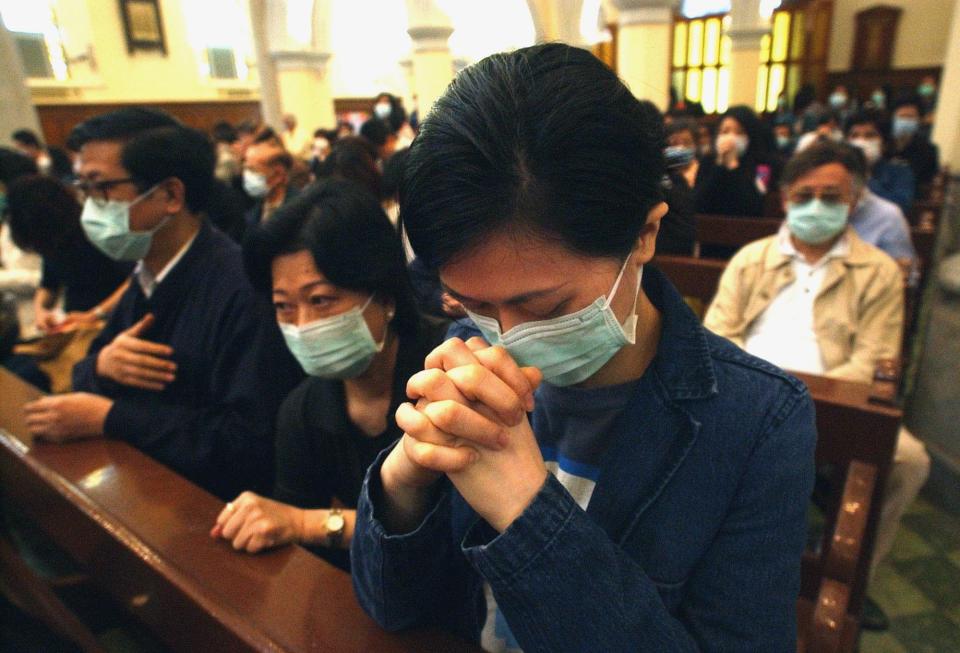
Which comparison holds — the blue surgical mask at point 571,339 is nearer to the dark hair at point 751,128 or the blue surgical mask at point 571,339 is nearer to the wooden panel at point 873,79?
the dark hair at point 751,128

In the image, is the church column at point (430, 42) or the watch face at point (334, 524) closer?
the watch face at point (334, 524)

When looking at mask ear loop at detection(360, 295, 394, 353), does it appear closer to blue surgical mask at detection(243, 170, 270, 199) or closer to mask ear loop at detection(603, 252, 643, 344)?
mask ear loop at detection(603, 252, 643, 344)

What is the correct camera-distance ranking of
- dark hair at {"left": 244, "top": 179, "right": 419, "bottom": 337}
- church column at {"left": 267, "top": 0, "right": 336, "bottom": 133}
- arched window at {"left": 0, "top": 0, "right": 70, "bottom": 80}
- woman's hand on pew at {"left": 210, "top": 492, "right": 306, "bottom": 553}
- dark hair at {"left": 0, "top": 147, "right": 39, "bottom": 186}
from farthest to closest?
arched window at {"left": 0, "top": 0, "right": 70, "bottom": 80} → church column at {"left": 267, "top": 0, "right": 336, "bottom": 133} → dark hair at {"left": 0, "top": 147, "right": 39, "bottom": 186} → dark hair at {"left": 244, "top": 179, "right": 419, "bottom": 337} → woman's hand on pew at {"left": 210, "top": 492, "right": 306, "bottom": 553}

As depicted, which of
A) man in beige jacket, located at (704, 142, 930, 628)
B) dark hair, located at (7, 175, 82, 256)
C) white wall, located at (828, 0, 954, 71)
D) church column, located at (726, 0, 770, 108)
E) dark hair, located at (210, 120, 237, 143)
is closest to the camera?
man in beige jacket, located at (704, 142, 930, 628)

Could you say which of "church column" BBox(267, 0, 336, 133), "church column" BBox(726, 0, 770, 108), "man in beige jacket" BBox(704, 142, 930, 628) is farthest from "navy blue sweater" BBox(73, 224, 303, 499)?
"church column" BBox(267, 0, 336, 133)

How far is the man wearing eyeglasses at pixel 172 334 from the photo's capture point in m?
1.73

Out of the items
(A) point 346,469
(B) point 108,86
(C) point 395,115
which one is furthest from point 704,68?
(A) point 346,469

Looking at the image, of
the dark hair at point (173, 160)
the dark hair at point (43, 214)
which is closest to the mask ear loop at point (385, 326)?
the dark hair at point (173, 160)

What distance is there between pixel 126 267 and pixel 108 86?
12507mm

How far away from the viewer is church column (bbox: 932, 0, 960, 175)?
6.16 metres

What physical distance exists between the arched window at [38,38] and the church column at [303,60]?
18.4 ft

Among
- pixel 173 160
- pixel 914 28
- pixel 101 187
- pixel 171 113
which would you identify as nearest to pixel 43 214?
pixel 101 187

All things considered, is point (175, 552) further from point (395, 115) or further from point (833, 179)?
point (395, 115)

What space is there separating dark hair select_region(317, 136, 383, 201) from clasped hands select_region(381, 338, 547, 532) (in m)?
2.44
